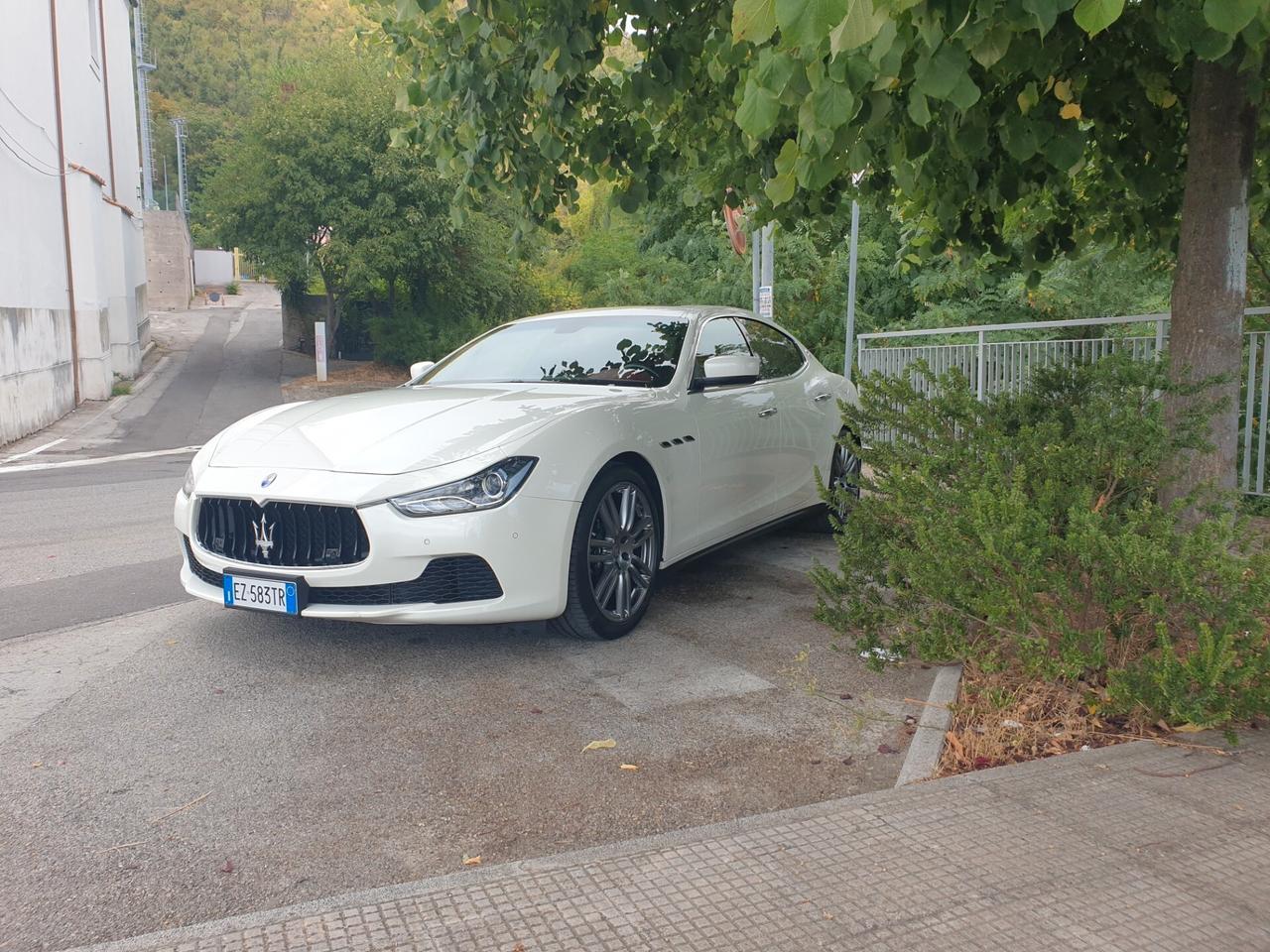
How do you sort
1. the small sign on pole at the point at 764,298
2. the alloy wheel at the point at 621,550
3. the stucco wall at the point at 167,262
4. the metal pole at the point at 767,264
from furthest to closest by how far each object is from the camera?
1. the stucco wall at the point at 167,262
2. the metal pole at the point at 767,264
3. the small sign on pole at the point at 764,298
4. the alloy wheel at the point at 621,550

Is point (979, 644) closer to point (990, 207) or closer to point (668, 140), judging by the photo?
point (990, 207)

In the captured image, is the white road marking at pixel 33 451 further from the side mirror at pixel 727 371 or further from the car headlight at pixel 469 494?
the car headlight at pixel 469 494

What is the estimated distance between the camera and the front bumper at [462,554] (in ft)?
14.5

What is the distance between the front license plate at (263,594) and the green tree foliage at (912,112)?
2370 mm

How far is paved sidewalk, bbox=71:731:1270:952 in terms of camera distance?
2473 millimetres

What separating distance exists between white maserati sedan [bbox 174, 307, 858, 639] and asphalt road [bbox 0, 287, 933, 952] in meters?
0.34

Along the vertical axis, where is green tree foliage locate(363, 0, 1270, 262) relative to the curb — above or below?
above

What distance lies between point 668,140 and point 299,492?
3.82 m

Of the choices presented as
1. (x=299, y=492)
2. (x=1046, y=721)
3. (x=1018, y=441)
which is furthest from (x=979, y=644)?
(x=299, y=492)

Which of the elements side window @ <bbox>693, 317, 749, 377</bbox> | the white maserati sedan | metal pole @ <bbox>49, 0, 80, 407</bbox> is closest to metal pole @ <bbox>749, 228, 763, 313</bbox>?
side window @ <bbox>693, 317, 749, 377</bbox>

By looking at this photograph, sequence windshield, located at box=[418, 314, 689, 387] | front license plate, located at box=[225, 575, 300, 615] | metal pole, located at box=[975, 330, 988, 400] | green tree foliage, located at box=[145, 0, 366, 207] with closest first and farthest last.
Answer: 1. front license plate, located at box=[225, 575, 300, 615]
2. windshield, located at box=[418, 314, 689, 387]
3. metal pole, located at box=[975, 330, 988, 400]
4. green tree foliage, located at box=[145, 0, 366, 207]

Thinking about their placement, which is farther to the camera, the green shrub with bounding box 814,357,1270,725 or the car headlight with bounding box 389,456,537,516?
the car headlight with bounding box 389,456,537,516

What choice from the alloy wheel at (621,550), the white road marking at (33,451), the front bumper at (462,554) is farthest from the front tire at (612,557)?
the white road marking at (33,451)

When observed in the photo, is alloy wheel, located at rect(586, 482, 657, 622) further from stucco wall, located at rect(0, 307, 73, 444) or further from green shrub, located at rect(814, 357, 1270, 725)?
stucco wall, located at rect(0, 307, 73, 444)
